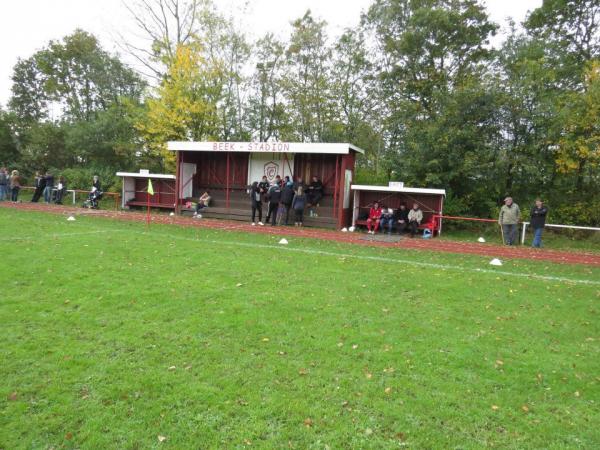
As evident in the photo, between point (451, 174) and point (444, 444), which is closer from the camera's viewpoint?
point (444, 444)

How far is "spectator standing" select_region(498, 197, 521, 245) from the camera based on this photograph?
13.4 meters

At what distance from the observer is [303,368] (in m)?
4.04

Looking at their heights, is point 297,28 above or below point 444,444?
above

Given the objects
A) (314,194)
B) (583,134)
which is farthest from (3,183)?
(583,134)

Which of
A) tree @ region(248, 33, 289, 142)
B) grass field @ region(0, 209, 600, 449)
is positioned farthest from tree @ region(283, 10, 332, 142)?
grass field @ region(0, 209, 600, 449)

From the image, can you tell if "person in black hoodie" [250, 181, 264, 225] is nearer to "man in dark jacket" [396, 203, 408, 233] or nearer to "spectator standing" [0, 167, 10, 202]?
"man in dark jacket" [396, 203, 408, 233]

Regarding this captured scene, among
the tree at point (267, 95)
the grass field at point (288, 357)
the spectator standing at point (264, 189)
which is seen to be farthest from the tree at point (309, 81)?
the grass field at point (288, 357)

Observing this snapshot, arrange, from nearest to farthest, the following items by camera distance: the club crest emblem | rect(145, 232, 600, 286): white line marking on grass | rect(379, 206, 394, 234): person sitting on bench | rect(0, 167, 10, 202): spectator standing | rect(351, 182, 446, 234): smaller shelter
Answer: rect(145, 232, 600, 286): white line marking on grass, rect(379, 206, 394, 234): person sitting on bench, rect(351, 182, 446, 234): smaller shelter, the club crest emblem, rect(0, 167, 10, 202): spectator standing

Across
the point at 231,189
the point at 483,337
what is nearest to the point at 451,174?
the point at 231,189

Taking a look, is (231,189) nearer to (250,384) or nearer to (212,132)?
(212,132)

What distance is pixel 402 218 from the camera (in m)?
15.3

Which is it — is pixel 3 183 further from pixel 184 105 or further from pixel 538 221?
pixel 538 221

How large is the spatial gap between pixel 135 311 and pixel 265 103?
2361 cm

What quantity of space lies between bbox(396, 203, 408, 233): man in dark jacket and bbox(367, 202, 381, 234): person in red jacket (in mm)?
706
